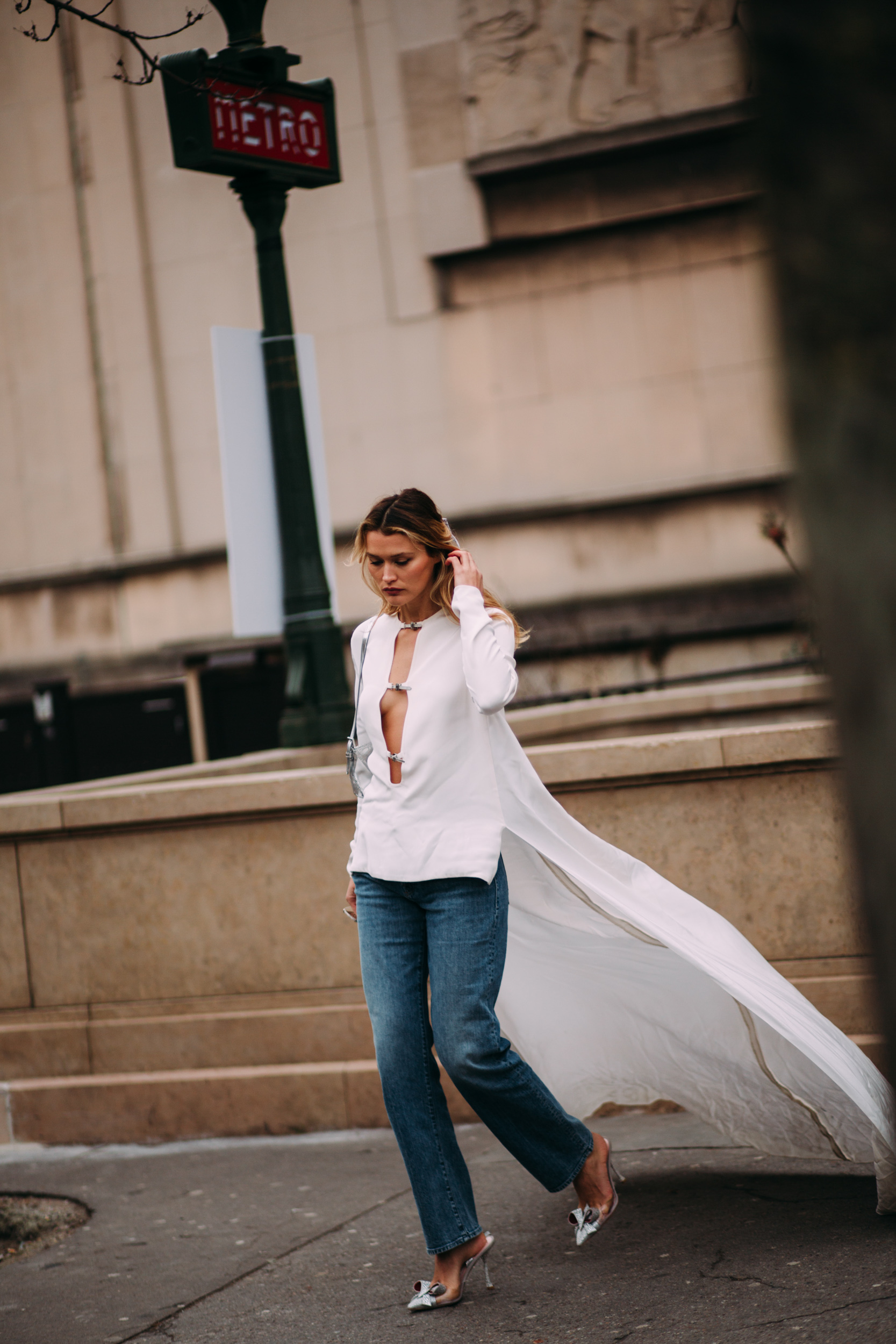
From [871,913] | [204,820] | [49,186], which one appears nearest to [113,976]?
[204,820]

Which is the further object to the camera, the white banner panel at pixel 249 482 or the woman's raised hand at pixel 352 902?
the white banner panel at pixel 249 482

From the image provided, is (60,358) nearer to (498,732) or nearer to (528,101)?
(528,101)

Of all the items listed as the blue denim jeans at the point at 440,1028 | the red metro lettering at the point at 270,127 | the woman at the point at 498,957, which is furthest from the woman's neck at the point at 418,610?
the red metro lettering at the point at 270,127

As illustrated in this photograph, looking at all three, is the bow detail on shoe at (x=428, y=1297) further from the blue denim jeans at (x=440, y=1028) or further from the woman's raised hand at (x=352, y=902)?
the woman's raised hand at (x=352, y=902)

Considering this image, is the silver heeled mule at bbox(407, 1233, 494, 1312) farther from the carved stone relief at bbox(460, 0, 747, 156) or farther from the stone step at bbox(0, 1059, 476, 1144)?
the carved stone relief at bbox(460, 0, 747, 156)

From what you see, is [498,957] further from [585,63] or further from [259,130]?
[585,63]

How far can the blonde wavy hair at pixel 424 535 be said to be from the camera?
3.68m

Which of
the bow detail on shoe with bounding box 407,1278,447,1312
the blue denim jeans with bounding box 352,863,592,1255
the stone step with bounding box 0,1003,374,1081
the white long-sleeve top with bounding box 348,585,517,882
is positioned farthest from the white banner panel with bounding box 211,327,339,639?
the bow detail on shoe with bounding box 407,1278,447,1312

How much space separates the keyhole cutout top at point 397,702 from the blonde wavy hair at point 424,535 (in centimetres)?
10

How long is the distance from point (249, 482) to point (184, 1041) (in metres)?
2.85

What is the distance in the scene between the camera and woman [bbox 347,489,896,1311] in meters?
3.54

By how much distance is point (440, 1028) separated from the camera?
11.6 ft

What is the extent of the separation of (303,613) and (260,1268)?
3.77 meters

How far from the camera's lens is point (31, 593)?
16.7m
